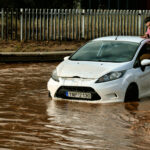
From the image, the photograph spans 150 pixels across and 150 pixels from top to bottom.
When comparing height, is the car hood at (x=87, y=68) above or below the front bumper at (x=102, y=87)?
above

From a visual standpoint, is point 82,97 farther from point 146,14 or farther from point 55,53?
point 146,14

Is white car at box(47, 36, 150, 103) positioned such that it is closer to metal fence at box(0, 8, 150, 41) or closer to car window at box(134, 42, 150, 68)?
car window at box(134, 42, 150, 68)

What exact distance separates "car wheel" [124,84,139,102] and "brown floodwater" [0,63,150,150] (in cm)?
16

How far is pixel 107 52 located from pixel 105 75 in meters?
1.37

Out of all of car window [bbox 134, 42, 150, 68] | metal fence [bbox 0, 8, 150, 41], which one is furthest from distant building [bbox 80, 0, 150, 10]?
car window [bbox 134, 42, 150, 68]

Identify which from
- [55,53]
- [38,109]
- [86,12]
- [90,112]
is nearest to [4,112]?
[38,109]

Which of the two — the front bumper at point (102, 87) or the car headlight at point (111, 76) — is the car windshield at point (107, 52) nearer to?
the car headlight at point (111, 76)

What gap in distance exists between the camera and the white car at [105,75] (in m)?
11.9

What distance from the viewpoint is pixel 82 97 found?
11969 millimetres

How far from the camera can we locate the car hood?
1192 centimetres

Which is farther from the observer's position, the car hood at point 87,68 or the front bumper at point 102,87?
the car hood at point 87,68

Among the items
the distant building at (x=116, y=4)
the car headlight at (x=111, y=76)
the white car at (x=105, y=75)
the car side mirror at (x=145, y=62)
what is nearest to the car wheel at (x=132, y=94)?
the white car at (x=105, y=75)

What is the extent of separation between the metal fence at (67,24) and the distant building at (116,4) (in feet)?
28.6

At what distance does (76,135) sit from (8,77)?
26.2 ft
